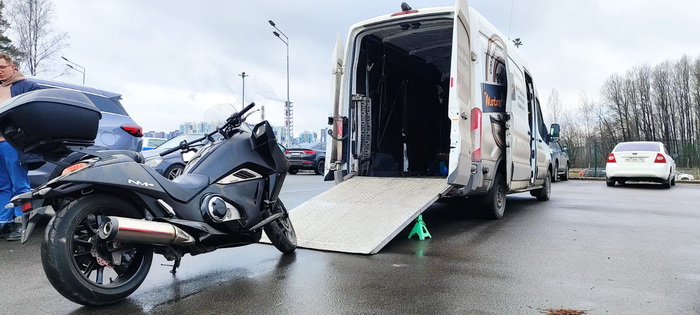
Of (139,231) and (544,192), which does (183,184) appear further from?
(544,192)

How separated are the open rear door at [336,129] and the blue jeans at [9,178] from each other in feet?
11.9

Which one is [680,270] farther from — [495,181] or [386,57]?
[386,57]

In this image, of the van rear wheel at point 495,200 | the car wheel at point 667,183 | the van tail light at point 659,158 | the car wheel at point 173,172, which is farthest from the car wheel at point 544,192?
the car wheel at point 173,172

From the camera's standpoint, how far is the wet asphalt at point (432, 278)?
2920mm

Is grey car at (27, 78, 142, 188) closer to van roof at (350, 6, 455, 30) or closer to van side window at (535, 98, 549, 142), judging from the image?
van roof at (350, 6, 455, 30)

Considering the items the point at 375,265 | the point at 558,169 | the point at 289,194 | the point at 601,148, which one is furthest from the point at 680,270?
the point at 601,148

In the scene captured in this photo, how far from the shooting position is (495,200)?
21.4ft

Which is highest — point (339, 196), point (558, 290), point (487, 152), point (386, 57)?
point (386, 57)

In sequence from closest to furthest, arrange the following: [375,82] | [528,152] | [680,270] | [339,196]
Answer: [680,270] → [339,196] → [375,82] → [528,152]

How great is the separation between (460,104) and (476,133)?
1.63 feet

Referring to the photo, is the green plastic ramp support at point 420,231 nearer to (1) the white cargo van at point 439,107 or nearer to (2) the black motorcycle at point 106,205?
(1) the white cargo van at point 439,107

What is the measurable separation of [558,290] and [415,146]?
5.45 m

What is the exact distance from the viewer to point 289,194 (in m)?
9.59

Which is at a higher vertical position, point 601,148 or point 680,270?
point 601,148
